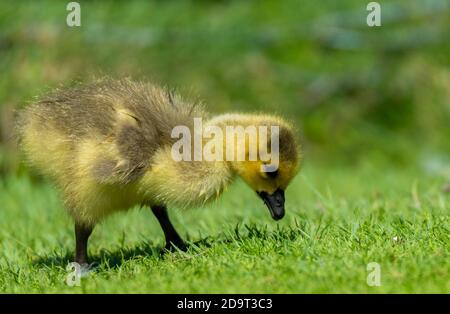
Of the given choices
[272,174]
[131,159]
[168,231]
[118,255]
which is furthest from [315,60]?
[131,159]

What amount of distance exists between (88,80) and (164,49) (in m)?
4.69

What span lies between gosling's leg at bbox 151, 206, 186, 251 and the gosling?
181 mm

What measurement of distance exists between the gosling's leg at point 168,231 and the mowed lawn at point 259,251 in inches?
3.8

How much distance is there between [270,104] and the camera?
9.34 m

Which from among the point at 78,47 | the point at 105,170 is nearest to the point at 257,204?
the point at 105,170

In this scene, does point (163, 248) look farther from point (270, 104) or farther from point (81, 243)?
point (270, 104)

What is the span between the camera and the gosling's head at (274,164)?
3.94 meters

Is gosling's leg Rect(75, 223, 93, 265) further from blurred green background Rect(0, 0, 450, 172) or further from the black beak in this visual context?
blurred green background Rect(0, 0, 450, 172)

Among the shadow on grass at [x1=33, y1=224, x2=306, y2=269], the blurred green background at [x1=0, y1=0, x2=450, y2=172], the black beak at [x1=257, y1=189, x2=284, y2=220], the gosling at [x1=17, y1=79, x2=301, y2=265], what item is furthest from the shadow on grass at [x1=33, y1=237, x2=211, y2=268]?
the blurred green background at [x1=0, y1=0, x2=450, y2=172]

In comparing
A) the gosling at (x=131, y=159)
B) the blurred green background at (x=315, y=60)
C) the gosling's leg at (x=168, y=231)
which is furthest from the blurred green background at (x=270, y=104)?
the gosling at (x=131, y=159)

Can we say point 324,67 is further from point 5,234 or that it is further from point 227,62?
point 5,234

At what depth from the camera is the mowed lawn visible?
3398 mm

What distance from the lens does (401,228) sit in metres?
4.05

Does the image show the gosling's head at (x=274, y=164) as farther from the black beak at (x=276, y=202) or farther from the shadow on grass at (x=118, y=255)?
the shadow on grass at (x=118, y=255)
